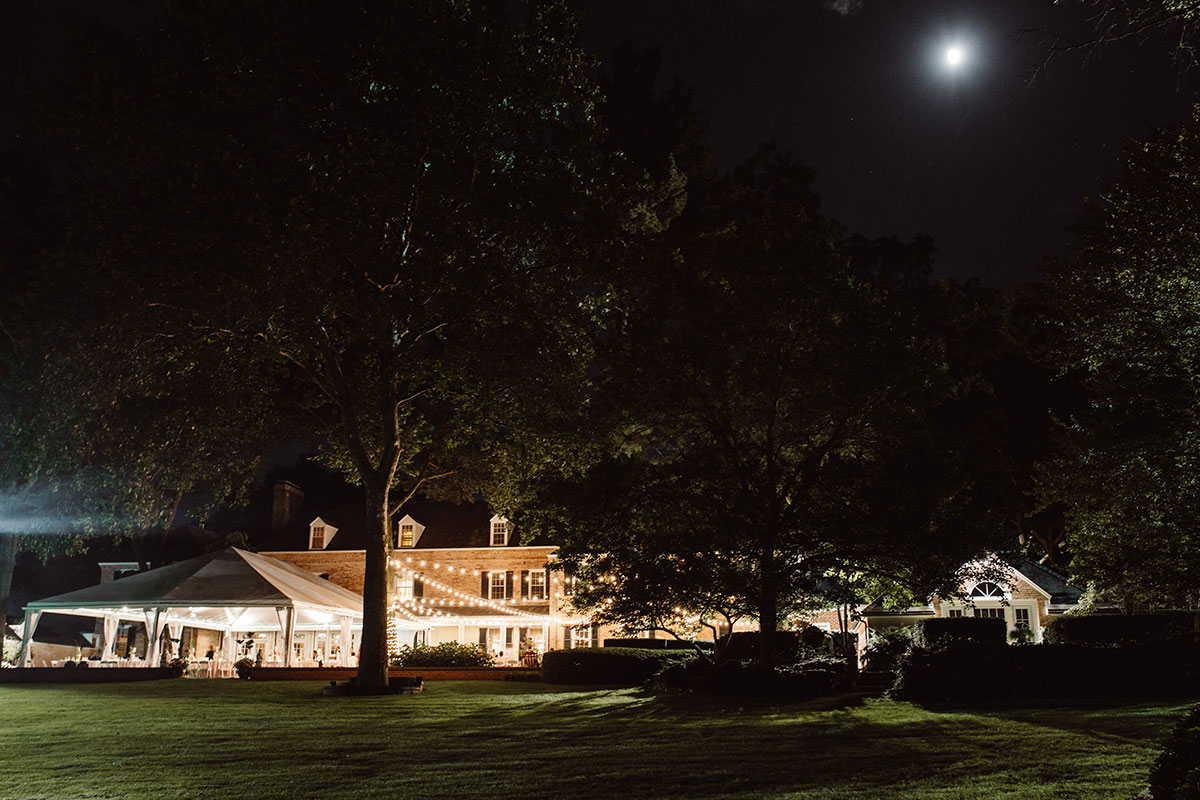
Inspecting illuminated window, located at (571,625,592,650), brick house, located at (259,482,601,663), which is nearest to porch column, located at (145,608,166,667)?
brick house, located at (259,482,601,663)

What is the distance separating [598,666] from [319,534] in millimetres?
22504

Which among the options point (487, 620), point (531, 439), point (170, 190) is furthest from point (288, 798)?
point (487, 620)

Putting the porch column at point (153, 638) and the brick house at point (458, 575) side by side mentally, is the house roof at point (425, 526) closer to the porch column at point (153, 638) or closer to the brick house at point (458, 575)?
the brick house at point (458, 575)

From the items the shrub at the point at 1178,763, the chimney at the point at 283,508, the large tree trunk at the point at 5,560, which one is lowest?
the shrub at the point at 1178,763

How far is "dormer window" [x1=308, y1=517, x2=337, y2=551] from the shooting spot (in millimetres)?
45062

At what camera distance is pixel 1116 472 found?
2008cm

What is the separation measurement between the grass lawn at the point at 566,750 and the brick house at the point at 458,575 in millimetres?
25133

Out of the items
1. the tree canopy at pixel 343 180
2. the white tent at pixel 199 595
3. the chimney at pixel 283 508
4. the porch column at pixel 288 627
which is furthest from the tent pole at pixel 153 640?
the chimney at pixel 283 508

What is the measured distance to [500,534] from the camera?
144 feet

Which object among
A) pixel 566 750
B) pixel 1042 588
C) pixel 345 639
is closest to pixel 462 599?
pixel 345 639

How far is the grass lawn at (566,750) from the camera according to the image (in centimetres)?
781

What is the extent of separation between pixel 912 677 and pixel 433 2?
1712 centimetres

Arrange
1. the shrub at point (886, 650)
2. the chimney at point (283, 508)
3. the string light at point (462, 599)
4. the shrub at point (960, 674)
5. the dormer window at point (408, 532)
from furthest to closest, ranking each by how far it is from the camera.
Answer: the chimney at point (283, 508), the dormer window at point (408, 532), the string light at point (462, 599), the shrub at point (886, 650), the shrub at point (960, 674)

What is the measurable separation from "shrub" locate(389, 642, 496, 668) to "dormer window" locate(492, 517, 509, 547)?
478 inches
